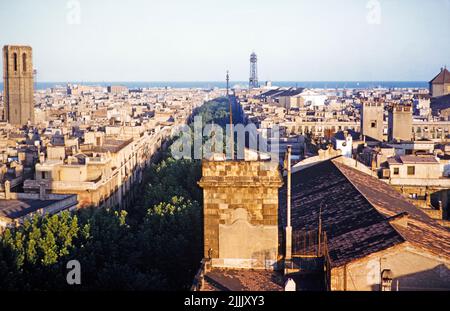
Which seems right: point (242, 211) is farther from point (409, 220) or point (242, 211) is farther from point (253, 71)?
point (253, 71)

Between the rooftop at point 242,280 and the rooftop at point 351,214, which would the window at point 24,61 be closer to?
the rooftop at point 351,214

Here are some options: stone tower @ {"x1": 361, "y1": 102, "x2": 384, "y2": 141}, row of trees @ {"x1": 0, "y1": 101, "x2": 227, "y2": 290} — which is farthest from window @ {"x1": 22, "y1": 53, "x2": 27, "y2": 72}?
row of trees @ {"x1": 0, "y1": 101, "x2": 227, "y2": 290}

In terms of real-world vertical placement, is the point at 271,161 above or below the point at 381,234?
above

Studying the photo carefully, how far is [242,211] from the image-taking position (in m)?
9.89

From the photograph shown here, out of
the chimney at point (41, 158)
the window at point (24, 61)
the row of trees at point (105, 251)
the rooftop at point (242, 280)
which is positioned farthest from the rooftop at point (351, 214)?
the window at point (24, 61)

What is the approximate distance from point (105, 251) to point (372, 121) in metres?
22.7

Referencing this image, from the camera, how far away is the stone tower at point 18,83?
2333 inches

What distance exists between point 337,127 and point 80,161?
24664 mm

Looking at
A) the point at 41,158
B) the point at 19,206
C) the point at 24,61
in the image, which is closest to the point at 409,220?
the point at 19,206

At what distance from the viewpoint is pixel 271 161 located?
1031 centimetres

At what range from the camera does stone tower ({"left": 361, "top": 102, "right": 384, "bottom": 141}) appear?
116ft
